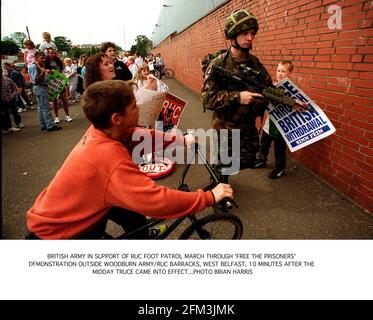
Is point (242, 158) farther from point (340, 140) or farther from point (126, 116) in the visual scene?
point (126, 116)

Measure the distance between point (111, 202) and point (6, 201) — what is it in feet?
9.26

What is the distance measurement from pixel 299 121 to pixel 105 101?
2.27m

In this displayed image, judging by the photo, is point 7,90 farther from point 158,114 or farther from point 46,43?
point 158,114

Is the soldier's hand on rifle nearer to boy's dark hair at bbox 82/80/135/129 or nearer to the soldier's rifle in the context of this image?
the soldier's rifle

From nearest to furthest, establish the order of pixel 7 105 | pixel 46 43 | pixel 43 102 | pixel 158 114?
1. pixel 158 114
2. pixel 43 102
3. pixel 7 105
4. pixel 46 43

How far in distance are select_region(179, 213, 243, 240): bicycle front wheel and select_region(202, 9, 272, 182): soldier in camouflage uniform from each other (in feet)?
2.91

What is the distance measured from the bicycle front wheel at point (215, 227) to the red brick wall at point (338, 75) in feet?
5.30

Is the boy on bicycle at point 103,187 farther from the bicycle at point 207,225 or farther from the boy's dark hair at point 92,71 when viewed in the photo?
the boy's dark hair at point 92,71

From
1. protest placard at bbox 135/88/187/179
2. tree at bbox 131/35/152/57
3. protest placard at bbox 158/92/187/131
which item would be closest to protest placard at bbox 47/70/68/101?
protest placard at bbox 135/88/187/179

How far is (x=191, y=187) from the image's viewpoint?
3.48 m

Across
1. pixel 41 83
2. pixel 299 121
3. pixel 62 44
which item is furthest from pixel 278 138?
pixel 62 44

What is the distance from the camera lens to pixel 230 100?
7.94 feet

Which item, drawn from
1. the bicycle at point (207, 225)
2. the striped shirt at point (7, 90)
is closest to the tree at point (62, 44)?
the striped shirt at point (7, 90)

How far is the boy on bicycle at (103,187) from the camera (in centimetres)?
127
